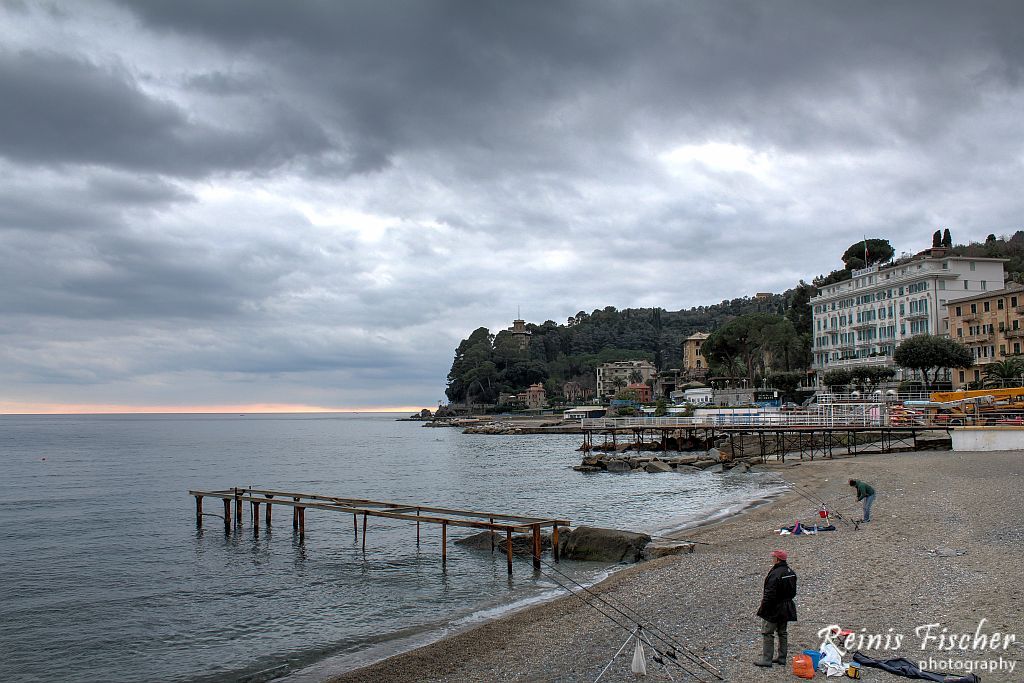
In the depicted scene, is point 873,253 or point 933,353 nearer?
point 933,353

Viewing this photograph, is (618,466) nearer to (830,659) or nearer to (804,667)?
(830,659)

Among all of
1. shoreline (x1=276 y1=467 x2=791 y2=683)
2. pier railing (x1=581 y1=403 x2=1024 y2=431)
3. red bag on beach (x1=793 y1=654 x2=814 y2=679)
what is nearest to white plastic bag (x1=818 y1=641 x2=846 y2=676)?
red bag on beach (x1=793 y1=654 x2=814 y2=679)

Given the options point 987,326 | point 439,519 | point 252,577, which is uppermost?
point 987,326

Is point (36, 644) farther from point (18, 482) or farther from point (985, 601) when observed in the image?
point (18, 482)

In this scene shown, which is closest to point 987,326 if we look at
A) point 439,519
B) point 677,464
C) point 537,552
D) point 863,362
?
point 863,362

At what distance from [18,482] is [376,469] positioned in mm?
28850

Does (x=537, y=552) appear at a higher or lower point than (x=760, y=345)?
lower

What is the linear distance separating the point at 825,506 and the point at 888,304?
2459 inches

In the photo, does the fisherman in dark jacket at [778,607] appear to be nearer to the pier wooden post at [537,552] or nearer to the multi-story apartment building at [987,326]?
the pier wooden post at [537,552]

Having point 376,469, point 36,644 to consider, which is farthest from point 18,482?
point 36,644

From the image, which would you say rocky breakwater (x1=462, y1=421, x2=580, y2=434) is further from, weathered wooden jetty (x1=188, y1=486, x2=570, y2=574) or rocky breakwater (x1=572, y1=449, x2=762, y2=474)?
weathered wooden jetty (x1=188, y1=486, x2=570, y2=574)

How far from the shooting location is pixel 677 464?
53469 mm

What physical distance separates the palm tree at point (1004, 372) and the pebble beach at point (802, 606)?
42.3m

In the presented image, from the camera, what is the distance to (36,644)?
653 inches
